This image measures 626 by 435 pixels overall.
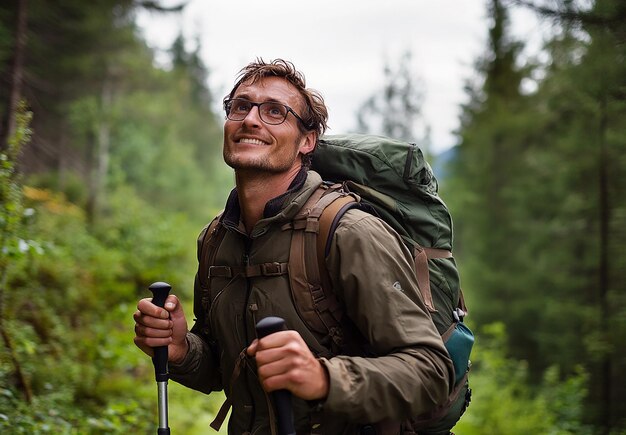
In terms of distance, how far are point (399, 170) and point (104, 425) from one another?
12.3 ft

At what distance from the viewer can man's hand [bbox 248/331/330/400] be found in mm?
2004

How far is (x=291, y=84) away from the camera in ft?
9.34

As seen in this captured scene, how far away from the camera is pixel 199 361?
9.81 feet

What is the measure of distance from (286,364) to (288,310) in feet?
1.30

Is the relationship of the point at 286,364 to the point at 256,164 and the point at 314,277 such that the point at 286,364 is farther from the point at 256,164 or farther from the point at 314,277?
the point at 256,164

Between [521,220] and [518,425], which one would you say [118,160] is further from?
[518,425]

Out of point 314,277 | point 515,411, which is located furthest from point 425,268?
point 515,411

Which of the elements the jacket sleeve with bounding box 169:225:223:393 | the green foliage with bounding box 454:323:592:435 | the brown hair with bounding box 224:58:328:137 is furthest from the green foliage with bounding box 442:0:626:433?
the jacket sleeve with bounding box 169:225:223:393

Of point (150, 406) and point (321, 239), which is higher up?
point (321, 239)

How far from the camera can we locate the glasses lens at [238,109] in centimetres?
279

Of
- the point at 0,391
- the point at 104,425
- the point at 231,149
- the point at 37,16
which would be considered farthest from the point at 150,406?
the point at 37,16

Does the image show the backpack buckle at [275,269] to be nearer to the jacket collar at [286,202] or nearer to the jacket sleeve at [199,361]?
the jacket collar at [286,202]

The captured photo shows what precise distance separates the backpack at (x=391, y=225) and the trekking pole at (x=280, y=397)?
36cm

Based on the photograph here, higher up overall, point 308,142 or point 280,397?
point 308,142
